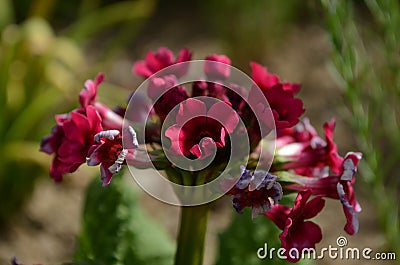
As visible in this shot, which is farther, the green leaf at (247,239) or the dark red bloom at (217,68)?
the green leaf at (247,239)

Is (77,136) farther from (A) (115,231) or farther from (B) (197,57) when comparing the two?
(B) (197,57)

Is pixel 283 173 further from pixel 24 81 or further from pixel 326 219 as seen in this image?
pixel 24 81

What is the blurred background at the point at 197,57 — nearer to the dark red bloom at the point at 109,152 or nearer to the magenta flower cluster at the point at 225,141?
the magenta flower cluster at the point at 225,141

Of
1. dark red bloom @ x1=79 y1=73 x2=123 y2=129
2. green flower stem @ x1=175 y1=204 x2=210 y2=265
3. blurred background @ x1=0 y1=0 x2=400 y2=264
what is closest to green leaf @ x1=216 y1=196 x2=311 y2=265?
blurred background @ x1=0 y1=0 x2=400 y2=264

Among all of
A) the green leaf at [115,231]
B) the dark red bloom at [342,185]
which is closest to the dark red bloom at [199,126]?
the dark red bloom at [342,185]

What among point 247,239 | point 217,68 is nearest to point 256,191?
point 217,68

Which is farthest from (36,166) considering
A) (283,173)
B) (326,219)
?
(283,173)

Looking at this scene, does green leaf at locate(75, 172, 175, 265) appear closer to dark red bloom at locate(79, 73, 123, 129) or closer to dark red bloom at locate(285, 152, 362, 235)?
dark red bloom at locate(79, 73, 123, 129)
